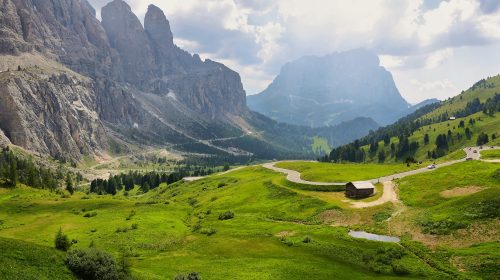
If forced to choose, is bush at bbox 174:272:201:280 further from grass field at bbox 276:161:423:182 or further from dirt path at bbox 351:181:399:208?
grass field at bbox 276:161:423:182

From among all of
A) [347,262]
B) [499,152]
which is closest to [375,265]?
[347,262]

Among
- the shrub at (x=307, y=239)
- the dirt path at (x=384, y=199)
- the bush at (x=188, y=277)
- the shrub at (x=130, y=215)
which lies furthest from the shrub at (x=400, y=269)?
the shrub at (x=130, y=215)

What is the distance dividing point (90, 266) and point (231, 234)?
4571 centimetres

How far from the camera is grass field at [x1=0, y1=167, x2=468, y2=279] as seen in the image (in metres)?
61.2

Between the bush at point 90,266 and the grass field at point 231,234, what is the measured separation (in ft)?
22.8

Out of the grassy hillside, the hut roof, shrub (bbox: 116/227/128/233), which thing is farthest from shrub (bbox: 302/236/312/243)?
the grassy hillside

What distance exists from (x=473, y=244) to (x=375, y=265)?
58.5ft

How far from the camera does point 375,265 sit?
6219 centimetres

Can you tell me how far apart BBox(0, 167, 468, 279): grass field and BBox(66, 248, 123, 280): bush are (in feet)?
22.8

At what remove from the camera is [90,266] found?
4228 centimetres

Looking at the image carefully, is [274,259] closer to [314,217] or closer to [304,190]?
[314,217]

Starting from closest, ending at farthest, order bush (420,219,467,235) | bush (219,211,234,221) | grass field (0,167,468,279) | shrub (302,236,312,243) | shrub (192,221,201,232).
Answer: grass field (0,167,468,279)
bush (420,219,467,235)
shrub (302,236,312,243)
shrub (192,221,201,232)
bush (219,211,234,221)

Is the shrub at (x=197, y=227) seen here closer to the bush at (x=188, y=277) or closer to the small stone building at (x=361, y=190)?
the small stone building at (x=361, y=190)

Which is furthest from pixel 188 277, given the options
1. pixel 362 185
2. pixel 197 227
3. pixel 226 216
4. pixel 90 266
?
pixel 362 185
